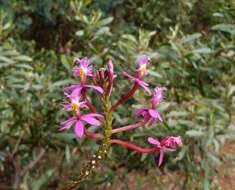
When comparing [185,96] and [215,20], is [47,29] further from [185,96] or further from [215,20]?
[185,96]

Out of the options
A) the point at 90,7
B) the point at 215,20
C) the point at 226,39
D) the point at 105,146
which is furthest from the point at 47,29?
the point at 105,146

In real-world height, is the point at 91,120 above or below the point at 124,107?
above

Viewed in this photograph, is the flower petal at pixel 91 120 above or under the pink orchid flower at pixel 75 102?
under

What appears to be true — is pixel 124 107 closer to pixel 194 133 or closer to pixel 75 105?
pixel 194 133

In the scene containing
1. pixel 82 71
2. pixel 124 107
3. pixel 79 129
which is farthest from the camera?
pixel 124 107

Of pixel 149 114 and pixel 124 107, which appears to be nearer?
pixel 149 114

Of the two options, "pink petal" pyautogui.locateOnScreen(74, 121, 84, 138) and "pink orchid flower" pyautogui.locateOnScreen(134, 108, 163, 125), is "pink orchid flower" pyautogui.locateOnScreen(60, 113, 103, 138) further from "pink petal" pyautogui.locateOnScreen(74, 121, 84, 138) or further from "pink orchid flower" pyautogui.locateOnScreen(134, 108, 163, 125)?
"pink orchid flower" pyautogui.locateOnScreen(134, 108, 163, 125)

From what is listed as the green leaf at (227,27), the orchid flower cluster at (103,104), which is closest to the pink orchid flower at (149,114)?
the orchid flower cluster at (103,104)

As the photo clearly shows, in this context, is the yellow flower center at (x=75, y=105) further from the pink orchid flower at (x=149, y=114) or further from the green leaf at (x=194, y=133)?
the green leaf at (x=194, y=133)

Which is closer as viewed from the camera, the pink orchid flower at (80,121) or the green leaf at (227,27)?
the pink orchid flower at (80,121)

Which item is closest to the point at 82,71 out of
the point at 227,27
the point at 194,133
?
the point at 194,133

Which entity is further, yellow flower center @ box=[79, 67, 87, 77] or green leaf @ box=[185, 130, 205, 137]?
green leaf @ box=[185, 130, 205, 137]

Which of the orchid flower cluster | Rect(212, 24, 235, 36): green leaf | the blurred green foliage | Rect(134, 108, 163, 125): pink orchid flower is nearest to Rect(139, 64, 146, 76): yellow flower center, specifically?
the orchid flower cluster
